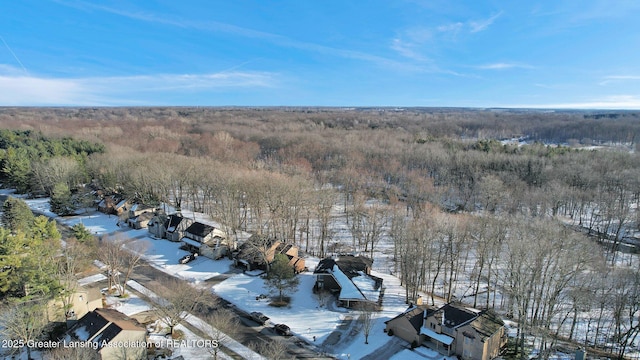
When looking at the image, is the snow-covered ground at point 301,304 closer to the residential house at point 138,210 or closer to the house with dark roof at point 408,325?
the house with dark roof at point 408,325

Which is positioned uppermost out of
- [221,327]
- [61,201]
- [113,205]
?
[61,201]

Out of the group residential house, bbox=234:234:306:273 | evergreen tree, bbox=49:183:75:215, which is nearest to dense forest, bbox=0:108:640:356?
evergreen tree, bbox=49:183:75:215

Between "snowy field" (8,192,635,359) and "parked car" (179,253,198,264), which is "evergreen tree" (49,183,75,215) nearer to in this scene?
"snowy field" (8,192,635,359)

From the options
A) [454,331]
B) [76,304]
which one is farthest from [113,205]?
[454,331]

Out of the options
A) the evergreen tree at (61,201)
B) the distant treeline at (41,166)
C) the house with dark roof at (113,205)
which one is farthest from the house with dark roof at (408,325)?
the distant treeline at (41,166)

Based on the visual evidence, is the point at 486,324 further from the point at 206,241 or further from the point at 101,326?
the point at 206,241
